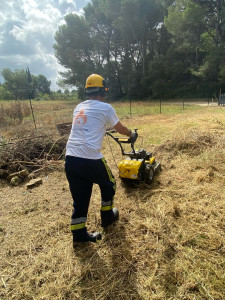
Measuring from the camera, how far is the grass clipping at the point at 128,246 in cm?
170

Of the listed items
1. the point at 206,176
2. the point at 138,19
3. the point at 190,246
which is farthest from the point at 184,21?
the point at 190,246

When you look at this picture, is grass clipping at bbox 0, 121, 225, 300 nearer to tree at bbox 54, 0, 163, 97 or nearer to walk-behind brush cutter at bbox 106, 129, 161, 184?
walk-behind brush cutter at bbox 106, 129, 161, 184

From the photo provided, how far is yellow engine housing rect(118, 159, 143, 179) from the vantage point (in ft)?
9.65

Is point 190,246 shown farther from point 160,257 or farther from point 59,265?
point 59,265

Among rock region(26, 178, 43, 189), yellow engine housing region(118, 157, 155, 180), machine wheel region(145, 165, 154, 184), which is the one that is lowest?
rock region(26, 178, 43, 189)

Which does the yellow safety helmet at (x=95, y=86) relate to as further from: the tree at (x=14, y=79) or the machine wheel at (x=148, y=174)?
the tree at (x=14, y=79)

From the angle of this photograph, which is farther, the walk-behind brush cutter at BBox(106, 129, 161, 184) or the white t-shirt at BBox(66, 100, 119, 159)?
the walk-behind brush cutter at BBox(106, 129, 161, 184)

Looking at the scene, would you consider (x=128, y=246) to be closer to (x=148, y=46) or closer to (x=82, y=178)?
(x=82, y=178)

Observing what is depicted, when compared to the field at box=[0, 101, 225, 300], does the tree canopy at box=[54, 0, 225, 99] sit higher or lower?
higher

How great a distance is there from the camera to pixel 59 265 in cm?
198

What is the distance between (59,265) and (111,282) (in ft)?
2.00

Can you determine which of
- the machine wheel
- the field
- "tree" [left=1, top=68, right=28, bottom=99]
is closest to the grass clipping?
the field

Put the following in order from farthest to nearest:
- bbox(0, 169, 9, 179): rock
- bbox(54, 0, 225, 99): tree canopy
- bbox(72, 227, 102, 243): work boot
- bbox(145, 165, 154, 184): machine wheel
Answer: bbox(54, 0, 225, 99): tree canopy → bbox(0, 169, 9, 179): rock → bbox(145, 165, 154, 184): machine wheel → bbox(72, 227, 102, 243): work boot

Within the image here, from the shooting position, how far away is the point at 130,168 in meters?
2.97
